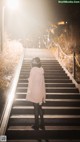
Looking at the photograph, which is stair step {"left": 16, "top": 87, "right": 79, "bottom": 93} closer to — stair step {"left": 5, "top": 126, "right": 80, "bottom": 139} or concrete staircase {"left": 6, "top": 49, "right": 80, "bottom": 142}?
concrete staircase {"left": 6, "top": 49, "right": 80, "bottom": 142}

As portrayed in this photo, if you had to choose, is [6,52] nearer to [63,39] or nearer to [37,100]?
[63,39]

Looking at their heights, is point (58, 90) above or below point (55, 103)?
above

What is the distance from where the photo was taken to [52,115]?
32.9 ft

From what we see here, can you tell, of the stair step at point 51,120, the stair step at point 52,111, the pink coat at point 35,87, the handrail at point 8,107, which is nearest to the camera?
the pink coat at point 35,87

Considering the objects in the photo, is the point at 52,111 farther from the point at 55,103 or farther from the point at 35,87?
the point at 35,87

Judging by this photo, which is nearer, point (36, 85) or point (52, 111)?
point (36, 85)

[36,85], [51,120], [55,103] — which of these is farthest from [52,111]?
[36,85]

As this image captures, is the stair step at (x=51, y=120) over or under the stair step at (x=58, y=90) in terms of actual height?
under

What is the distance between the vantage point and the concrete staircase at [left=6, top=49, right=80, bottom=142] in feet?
28.4

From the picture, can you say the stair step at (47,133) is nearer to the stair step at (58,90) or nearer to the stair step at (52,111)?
the stair step at (52,111)

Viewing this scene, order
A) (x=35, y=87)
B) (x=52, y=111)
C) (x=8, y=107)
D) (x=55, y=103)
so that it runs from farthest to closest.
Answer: (x=55, y=103) < (x=52, y=111) < (x=8, y=107) < (x=35, y=87)

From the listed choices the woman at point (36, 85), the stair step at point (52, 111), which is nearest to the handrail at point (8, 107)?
the stair step at point (52, 111)

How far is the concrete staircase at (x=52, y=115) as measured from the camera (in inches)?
341

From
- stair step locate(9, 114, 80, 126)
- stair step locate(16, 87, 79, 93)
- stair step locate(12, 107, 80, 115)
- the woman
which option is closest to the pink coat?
the woman
